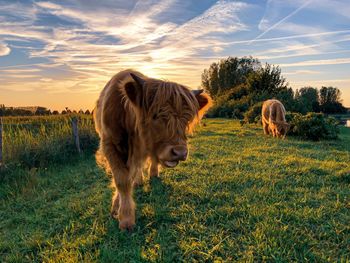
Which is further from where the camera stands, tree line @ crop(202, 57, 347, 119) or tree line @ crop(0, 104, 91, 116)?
tree line @ crop(202, 57, 347, 119)

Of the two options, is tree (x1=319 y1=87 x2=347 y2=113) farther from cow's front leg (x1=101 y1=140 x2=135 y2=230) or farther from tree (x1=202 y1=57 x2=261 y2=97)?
cow's front leg (x1=101 y1=140 x2=135 y2=230)

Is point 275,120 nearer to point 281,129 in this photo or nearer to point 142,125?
point 281,129

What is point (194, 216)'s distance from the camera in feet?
13.6

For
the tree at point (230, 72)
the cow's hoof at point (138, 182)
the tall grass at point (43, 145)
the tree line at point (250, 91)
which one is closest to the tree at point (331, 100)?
the tree line at point (250, 91)

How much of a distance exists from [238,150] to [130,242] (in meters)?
6.30

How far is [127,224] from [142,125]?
132 cm

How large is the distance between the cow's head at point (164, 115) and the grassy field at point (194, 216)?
96cm

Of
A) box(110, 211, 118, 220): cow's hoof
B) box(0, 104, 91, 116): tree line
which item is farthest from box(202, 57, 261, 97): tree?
box(110, 211, 118, 220): cow's hoof

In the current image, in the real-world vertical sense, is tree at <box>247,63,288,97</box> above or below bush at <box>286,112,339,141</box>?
above

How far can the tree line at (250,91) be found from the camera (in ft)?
90.3

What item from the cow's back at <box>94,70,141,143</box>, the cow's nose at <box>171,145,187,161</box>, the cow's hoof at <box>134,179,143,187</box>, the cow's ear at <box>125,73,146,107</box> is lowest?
the cow's hoof at <box>134,179,143,187</box>

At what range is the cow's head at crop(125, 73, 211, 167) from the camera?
11.0 ft

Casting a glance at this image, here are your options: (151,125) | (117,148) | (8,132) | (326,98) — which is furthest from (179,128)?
(326,98)

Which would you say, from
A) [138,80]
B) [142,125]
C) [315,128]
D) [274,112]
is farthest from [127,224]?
[274,112]
